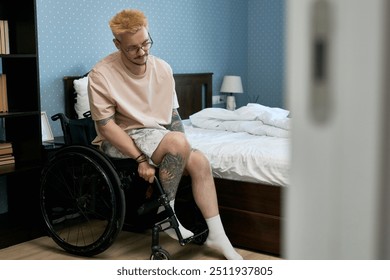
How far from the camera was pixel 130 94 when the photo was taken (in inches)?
96.0

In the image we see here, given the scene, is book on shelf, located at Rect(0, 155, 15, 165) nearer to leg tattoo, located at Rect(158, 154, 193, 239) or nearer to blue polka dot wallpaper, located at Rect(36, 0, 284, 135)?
blue polka dot wallpaper, located at Rect(36, 0, 284, 135)

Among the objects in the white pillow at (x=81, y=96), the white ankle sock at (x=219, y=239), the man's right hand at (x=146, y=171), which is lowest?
the white ankle sock at (x=219, y=239)

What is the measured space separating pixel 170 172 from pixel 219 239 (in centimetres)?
35

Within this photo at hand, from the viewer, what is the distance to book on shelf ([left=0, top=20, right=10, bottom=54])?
2.73 metres

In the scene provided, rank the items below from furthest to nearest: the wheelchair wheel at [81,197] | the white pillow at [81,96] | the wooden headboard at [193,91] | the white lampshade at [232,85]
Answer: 1. the white lampshade at [232,85]
2. the wooden headboard at [193,91]
3. the white pillow at [81,96]
4. the wheelchair wheel at [81,197]

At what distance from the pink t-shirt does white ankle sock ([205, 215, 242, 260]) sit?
48 centimetres

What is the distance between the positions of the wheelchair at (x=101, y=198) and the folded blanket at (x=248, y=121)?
0.64 meters

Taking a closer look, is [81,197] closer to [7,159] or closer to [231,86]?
[7,159]

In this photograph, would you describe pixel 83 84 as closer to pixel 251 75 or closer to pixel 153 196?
pixel 153 196

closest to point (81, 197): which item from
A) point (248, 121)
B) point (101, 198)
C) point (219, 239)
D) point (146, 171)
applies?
point (101, 198)

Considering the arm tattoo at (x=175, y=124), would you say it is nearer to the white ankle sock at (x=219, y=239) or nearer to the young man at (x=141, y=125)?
the young man at (x=141, y=125)

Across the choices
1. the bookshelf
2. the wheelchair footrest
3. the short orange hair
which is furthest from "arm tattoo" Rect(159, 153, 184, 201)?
the bookshelf

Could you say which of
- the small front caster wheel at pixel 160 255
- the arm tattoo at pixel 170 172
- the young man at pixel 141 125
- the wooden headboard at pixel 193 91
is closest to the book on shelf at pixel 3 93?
the young man at pixel 141 125

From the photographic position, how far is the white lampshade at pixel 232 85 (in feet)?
15.2
